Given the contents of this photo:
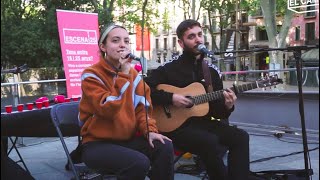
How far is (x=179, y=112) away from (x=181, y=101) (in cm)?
13

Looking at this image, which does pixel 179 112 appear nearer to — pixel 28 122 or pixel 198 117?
pixel 198 117

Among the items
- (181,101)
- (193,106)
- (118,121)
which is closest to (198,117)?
(193,106)

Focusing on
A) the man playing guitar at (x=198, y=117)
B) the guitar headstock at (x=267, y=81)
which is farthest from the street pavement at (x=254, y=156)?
the guitar headstock at (x=267, y=81)

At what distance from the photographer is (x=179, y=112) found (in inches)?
133

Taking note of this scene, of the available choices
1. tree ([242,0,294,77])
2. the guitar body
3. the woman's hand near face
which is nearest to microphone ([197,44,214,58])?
the guitar body

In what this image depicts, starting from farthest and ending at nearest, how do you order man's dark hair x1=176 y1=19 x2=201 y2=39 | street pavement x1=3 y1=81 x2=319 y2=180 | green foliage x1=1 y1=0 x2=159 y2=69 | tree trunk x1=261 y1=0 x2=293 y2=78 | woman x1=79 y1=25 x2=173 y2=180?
green foliage x1=1 y1=0 x2=159 y2=69 < tree trunk x1=261 y1=0 x2=293 y2=78 < street pavement x1=3 y1=81 x2=319 y2=180 < man's dark hair x1=176 y1=19 x2=201 y2=39 < woman x1=79 y1=25 x2=173 y2=180

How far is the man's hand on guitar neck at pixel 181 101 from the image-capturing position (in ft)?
10.8

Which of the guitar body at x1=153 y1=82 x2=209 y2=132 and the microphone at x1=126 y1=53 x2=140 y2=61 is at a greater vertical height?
the microphone at x1=126 y1=53 x2=140 y2=61

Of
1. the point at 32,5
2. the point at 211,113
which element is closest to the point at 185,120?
the point at 211,113

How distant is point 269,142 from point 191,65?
10.8 ft

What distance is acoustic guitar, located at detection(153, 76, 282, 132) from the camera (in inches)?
131

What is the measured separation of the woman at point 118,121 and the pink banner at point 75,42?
2.99m

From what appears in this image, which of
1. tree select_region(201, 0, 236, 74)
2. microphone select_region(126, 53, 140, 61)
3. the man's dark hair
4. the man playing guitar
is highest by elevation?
tree select_region(201, 0, 236, 74)

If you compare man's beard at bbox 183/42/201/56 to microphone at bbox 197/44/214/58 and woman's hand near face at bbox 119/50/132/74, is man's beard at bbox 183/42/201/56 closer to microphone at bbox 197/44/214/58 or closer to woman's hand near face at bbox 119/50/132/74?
microphone at bbox 197/44/214/58
